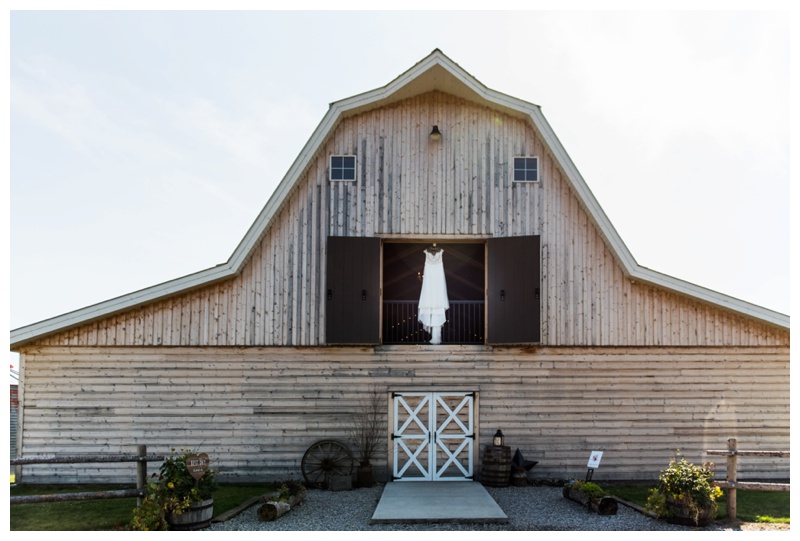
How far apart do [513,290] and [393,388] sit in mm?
3295

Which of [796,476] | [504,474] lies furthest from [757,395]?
[504,474]

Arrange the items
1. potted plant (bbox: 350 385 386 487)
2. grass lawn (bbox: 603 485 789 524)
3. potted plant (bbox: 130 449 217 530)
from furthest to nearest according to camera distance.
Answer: potted plant (bbox: 350 385 386 487), grass lawn (bbox: 603 485 789 524), potted plant (bbox: 130 449 217 530)

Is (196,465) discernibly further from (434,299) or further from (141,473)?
(434,299)

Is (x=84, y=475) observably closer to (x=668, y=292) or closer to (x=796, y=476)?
(x=668, y=292)

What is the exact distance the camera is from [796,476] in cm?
1360

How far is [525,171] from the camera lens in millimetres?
15672

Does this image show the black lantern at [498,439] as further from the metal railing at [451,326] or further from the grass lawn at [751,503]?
the grass lawn at [751,503]

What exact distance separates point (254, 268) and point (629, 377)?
332 inches

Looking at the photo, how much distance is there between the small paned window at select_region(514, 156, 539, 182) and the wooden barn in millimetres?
31

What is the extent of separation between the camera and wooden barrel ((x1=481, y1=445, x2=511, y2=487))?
14.4m

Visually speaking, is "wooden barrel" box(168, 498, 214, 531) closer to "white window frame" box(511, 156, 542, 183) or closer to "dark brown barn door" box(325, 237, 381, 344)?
"dark brown barn door" box(325, 237, 381, 344)

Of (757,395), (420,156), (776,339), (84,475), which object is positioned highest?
(420,156)

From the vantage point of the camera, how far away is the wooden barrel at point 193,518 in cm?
1059

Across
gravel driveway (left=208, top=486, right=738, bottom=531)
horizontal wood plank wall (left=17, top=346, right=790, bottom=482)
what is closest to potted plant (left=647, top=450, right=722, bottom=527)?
gravel driveway (left=208, top=486, right=738, bottom=531)
